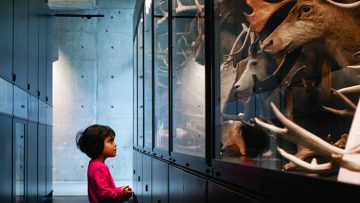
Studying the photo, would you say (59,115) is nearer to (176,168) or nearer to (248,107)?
(176,168)

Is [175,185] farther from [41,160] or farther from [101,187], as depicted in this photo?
[41,160]

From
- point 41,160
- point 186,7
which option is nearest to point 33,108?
point 41,160

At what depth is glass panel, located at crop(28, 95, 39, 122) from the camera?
746cm

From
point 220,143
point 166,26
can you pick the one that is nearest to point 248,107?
point 220,143

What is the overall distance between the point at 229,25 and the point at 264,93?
70 centimetres

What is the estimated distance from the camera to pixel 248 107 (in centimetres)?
221

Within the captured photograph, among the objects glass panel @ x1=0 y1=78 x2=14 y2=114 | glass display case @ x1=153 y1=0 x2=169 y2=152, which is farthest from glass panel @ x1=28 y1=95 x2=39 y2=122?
glass display case @ x1=153 y1=0 x2=169 y2=152

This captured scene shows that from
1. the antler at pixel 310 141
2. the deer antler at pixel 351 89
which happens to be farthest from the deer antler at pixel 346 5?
the antler at pixel 310 141

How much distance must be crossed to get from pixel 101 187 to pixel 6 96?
7.02 ft

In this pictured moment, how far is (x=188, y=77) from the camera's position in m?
3.65

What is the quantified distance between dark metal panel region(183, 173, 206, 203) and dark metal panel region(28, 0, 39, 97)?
15.0ft

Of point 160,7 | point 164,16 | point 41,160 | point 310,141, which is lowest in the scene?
point 41,160

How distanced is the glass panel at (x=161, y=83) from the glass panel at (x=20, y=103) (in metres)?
1.56

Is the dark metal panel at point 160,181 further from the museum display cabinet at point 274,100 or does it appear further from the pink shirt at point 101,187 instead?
the museum display cabinet at point 274,100
